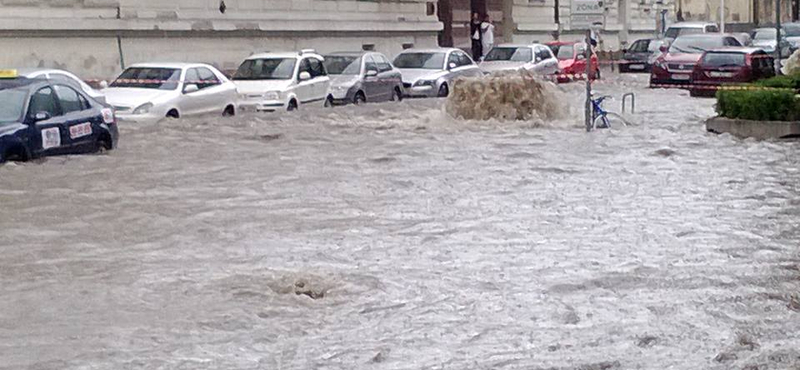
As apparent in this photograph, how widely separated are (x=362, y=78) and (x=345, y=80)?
1.31ft

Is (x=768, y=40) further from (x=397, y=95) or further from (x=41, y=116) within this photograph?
(x=41, y=116)

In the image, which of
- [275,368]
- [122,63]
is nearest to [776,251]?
[275,368]

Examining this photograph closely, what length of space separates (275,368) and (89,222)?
19.6 feet

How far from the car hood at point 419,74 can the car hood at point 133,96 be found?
10426mm

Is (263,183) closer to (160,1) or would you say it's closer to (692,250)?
(692,250)

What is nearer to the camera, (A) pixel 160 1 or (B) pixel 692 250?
(B) pixel 692 250

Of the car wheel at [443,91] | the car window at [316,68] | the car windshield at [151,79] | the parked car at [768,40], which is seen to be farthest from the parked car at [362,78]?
the parked car at [768,40]

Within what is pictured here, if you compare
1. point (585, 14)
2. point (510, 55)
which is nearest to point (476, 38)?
point (510, 55)

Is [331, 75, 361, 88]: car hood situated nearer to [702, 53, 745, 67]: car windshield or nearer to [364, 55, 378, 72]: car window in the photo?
[364, 55, 378, 72]: car window

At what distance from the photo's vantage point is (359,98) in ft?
96.2

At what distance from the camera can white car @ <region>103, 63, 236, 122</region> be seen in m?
22.2

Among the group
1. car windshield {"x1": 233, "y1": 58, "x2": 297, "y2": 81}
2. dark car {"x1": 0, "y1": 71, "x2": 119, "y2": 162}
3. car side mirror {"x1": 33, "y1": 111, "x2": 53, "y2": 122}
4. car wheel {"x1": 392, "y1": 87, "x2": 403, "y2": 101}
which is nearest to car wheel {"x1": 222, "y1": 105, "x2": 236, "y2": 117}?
car windshield {"x1": 233, "y1": 58, "x2": 297, "y2": 81}

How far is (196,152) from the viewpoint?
63.7 ft

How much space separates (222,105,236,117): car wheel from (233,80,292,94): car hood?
1099 mm
